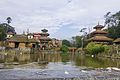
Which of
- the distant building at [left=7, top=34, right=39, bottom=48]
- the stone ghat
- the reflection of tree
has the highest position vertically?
the distant building at [left=7, top=34, right=39, bottom=48]

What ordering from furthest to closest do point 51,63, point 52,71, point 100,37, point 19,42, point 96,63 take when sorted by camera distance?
point 100,37, point 19,42, point 96,63, point 51,63, point 52,71

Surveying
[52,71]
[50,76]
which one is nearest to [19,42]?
[52,71]

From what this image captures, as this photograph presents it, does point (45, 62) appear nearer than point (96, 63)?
Yes

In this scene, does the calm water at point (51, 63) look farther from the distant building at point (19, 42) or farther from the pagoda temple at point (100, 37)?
the pagoda temple at point (100, 37)

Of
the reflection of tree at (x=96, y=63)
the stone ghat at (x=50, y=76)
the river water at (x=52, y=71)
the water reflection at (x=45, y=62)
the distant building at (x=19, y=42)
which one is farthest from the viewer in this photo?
the distant building at (x=19, y=42)

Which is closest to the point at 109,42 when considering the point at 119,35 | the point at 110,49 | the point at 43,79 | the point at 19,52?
the point at 119,35

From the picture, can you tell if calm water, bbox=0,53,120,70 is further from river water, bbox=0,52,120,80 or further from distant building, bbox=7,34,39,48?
distant building, bbox=7,34,39,48

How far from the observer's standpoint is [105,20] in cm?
12162

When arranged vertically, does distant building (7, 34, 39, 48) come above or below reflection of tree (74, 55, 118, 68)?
above

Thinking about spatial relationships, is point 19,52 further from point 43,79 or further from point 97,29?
point 43,79

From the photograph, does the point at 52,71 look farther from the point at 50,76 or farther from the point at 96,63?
the point at 96,63

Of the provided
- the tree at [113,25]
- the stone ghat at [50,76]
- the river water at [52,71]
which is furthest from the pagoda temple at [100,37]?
the stone ghat at [50,76]

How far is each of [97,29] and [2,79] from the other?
283 feet

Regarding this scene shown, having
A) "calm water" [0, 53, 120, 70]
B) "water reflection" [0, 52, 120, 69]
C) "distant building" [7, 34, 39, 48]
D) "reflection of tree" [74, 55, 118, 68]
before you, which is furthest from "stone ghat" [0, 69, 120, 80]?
"distant building" [7, 34, 39, 48]
